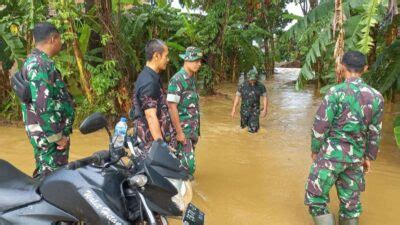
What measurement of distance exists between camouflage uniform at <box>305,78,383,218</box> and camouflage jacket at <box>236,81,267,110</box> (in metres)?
4.48

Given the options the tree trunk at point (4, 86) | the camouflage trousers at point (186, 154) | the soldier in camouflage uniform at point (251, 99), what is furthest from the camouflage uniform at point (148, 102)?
the tree trunk at point (4, 86)

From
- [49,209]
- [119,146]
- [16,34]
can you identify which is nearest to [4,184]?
[49,209]

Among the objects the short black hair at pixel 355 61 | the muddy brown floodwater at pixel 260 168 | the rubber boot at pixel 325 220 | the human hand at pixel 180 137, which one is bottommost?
the muddy brown floodwater at pixel 260 168

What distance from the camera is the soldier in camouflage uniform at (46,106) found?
331 centimetres

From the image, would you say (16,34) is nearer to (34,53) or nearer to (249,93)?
(249,93)

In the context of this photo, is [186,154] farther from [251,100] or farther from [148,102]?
[251,100]

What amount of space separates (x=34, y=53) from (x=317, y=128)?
7.98ft

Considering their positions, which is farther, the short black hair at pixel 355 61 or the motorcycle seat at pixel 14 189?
the short black hair at pixel 355 61

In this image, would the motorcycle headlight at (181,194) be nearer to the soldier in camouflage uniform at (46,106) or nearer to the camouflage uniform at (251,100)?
the soldier in camouflage uniform at (46,106)

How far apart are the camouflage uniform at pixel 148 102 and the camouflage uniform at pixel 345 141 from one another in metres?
1.44

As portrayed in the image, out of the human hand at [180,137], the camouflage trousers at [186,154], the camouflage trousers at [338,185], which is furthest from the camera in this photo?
the camouflage trousers at [186,154]

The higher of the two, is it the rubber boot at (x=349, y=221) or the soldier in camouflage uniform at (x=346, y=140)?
the soldier in camouflage uniform at (x=346, y=140)

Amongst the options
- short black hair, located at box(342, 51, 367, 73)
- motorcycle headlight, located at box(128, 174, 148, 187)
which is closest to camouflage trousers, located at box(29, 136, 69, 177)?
motorcycle headlight, located at box(128, 174, 148, 187)

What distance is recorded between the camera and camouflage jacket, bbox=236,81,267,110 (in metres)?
8.27
